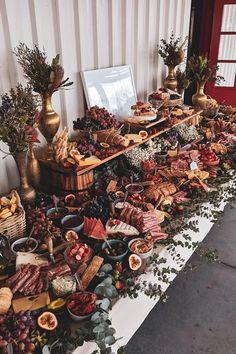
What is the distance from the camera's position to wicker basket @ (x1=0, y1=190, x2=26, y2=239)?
1228mm

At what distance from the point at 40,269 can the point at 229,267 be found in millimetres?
1551

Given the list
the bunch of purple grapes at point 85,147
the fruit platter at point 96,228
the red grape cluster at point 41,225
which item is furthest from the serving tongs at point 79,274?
the bunch of purple grapes at point 85,147

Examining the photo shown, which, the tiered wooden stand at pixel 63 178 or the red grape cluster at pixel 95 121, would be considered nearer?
the tiered wooden stand at pixel 63 178

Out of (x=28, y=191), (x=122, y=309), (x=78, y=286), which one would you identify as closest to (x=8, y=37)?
(x=28, y=191)

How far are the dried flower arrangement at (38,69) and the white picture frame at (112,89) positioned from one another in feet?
1.53

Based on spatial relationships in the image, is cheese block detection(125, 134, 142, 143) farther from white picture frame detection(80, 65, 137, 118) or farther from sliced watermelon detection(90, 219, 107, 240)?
sliced watermelon detection(90, 219, 107, 240)

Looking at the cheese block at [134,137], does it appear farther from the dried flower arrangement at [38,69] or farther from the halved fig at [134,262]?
the halved fig at [134,262]

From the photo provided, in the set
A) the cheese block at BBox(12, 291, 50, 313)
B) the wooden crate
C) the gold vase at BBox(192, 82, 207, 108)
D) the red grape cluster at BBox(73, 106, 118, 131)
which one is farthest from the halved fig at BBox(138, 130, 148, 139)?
the cheese block at BBox(12, 291, 50, 313)

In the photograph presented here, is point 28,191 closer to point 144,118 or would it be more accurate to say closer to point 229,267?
point 144,118

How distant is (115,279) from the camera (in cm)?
109

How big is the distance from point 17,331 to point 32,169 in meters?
0.82

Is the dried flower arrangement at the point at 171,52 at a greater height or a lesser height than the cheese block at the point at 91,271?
greater

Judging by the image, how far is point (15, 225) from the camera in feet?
4.12

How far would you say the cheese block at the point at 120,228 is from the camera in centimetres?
131
